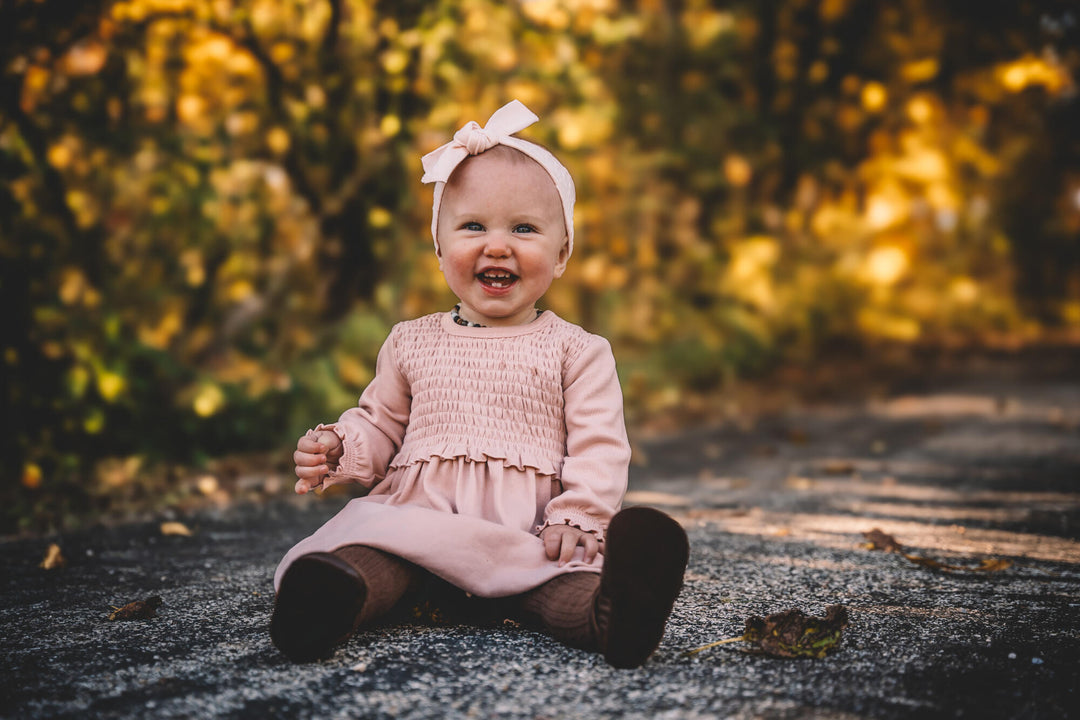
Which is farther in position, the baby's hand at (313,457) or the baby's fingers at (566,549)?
the baby's hand at (313,457)

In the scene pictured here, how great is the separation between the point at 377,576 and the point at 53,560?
1135 millimetres

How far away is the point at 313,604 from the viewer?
1.54 m

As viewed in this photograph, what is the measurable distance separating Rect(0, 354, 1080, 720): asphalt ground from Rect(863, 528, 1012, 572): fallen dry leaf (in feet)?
0.06

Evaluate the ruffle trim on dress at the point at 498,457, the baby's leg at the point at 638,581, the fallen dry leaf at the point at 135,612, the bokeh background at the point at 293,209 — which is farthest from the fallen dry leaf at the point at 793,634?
the bokeh background at the point at 293,209

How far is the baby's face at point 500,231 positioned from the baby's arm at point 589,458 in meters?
0.20

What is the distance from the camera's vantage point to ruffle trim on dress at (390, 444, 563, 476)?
185 centimetres

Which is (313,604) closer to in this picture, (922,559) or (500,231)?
(500,231)

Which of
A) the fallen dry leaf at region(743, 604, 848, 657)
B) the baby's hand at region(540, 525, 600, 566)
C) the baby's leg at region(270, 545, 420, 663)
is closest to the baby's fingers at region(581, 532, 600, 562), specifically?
the baby's hand at region(540, 525, 600, 566)

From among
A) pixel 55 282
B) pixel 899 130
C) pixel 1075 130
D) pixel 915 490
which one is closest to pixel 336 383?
pixel 55 282

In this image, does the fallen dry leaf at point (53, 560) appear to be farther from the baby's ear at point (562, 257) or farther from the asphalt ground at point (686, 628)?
the baby's ear at point (562, 257)

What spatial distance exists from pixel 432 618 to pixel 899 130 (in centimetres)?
698

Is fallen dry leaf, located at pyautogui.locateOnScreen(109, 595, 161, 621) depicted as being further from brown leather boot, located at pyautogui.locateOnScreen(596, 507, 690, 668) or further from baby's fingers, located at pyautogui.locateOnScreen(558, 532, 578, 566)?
brown leather boot, located at pyautogui.locateOnScreen(596, 507, 690, 668)

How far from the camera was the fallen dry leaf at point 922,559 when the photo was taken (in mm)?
2250

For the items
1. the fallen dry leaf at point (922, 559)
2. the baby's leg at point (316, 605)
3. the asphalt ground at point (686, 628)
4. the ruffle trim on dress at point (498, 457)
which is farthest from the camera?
the fallen dry leaf at point (922, 559)
